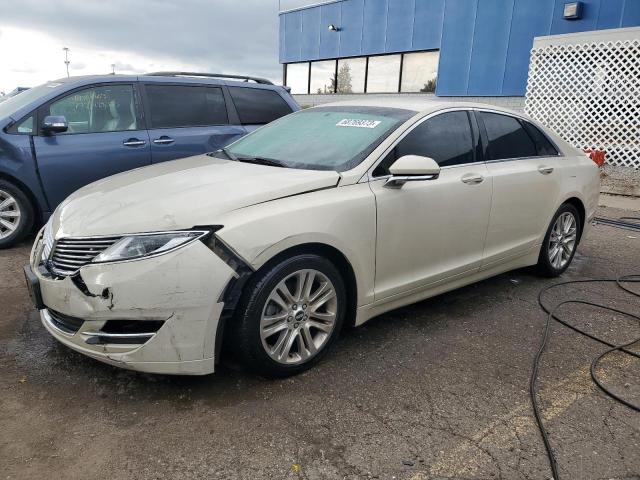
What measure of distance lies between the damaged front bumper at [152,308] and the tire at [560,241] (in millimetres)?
3251

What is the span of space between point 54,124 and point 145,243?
324 centimetres

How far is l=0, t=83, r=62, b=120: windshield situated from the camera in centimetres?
511

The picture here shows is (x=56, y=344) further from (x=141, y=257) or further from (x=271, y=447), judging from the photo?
(x=271, y=447)

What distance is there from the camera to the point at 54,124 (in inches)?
195

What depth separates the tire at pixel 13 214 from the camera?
5.00 metres

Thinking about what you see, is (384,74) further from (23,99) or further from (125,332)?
(125,332)

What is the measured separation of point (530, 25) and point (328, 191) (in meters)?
12.3

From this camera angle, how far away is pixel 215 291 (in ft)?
8.03

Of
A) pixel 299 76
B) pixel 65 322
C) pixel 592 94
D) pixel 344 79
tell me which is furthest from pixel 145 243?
pixel 299 76

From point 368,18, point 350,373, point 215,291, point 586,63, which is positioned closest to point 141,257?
point 215,291

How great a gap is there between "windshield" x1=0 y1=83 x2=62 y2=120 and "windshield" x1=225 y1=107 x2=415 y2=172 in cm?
264

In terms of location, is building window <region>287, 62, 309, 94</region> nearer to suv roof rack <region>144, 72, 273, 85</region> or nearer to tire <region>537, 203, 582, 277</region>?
suv roof rack <region>144, 72, 273, 85</region>

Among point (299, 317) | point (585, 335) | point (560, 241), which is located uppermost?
point (299, 317)

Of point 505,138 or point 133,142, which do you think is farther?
point 133,142
